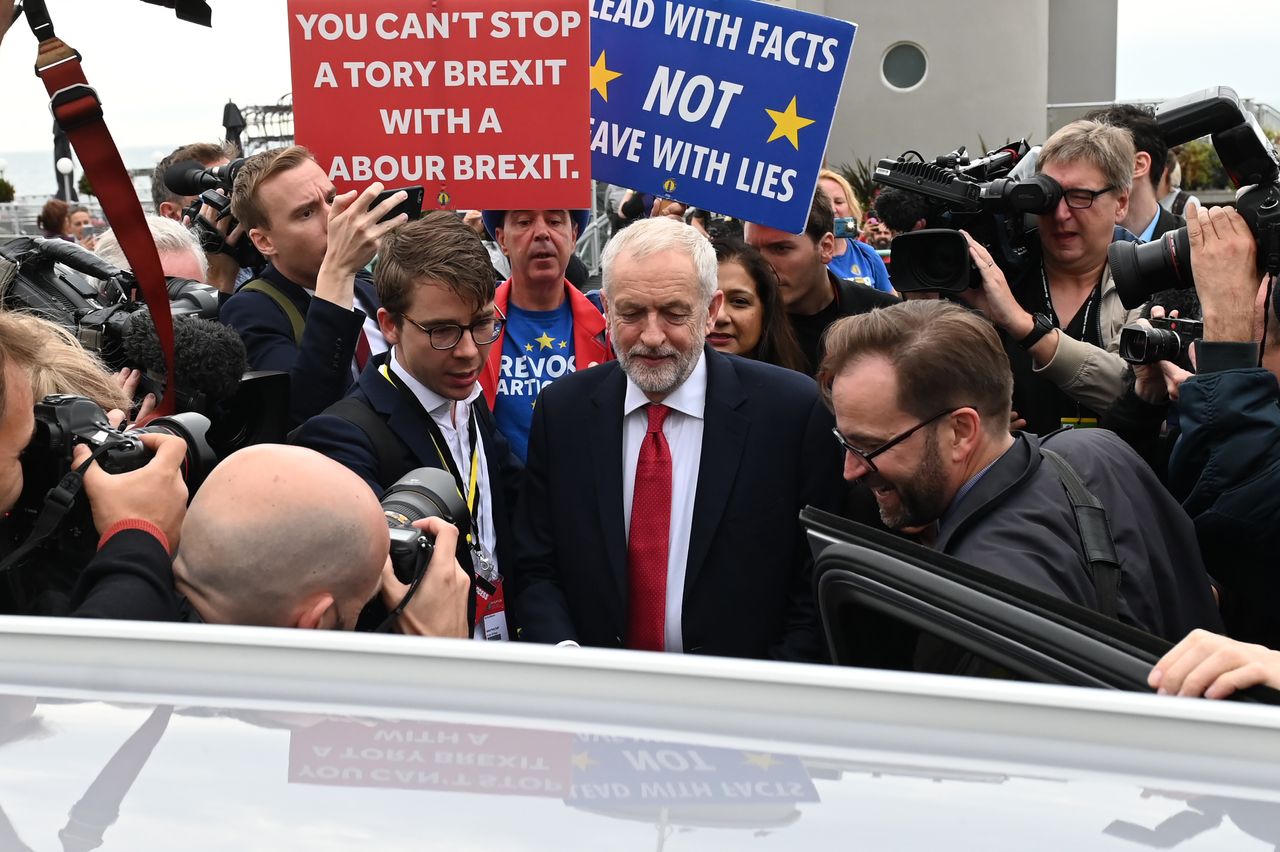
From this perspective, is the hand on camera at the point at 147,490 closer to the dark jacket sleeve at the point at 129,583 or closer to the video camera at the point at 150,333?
the dark jacket sleeve at the point at 129,583

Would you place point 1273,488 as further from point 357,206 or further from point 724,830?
point 357,206

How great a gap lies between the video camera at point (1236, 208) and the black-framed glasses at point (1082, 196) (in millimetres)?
590

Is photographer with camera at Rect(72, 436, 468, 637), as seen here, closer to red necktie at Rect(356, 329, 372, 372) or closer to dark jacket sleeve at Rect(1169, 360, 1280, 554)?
dark jacket sleeve at Rect(1169, 360, 1280, 554)

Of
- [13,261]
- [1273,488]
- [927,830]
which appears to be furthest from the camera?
[13,261]

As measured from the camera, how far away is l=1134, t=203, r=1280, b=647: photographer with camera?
272 cm

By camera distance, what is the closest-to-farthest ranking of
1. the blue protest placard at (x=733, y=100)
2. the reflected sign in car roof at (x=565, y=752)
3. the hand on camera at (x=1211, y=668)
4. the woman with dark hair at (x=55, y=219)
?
1. the reflected sign in car roof at (x=565, y=752)
2. the hand on camera at (x=1211, y=668)
3. the blue protest placard at (x=733, y=100)
4. the woman with dark hair at (x=55, y=219)

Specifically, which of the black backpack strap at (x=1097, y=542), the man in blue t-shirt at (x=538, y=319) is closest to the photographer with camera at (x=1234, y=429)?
the black backpack strap at (x=1097, y=542)

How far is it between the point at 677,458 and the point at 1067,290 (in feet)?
5.33

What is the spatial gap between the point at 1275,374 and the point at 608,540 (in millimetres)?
1572

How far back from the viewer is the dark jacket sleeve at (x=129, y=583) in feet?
6.63

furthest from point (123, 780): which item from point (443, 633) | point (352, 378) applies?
point (352, 378)

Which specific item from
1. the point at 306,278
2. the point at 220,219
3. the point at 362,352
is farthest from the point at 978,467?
the point at 220,219

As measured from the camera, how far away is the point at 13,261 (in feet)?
11.4

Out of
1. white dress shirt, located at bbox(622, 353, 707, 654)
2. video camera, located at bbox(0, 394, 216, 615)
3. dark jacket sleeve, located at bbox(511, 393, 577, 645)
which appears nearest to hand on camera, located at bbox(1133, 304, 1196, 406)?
white dress shirt, located at bbox(622, 353, 707, 654)
